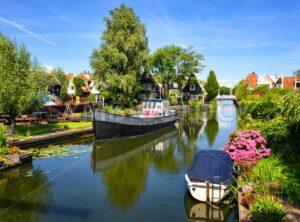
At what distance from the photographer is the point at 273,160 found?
17.0 metres

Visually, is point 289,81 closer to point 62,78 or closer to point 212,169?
point 62,78

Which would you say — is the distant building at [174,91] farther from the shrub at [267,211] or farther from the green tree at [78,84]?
the shrub at [267,211]

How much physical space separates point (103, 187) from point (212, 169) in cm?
613

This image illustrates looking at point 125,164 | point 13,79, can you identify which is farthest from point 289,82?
point 13,79

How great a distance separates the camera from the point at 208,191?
44.1ft

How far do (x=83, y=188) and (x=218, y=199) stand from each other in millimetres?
7243

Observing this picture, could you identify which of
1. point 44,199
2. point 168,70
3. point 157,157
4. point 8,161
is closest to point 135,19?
point 168,70

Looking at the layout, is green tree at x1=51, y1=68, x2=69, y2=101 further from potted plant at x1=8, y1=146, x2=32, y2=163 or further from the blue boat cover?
the blue boat cover

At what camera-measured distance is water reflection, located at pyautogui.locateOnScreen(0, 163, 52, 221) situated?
12.9 m

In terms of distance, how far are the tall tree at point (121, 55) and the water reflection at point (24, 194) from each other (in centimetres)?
3265

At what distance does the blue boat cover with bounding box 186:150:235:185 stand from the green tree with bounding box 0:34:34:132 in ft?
57.1

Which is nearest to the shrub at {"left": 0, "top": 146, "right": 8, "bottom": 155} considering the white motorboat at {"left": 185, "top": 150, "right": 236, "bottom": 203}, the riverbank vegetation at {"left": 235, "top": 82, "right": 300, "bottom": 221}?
the white motorboat at {"left": 185, "top": 150, "right": 236, "bottom": 203}

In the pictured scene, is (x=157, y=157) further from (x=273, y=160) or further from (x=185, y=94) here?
(x=185, y=94)

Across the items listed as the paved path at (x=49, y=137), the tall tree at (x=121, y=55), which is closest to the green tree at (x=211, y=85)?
the tall tree at (x=121, y=55)
